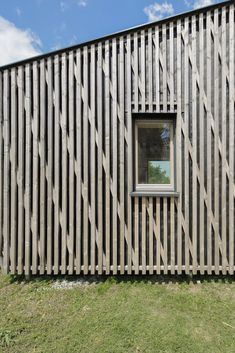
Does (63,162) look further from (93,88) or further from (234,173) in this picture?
(234,173)

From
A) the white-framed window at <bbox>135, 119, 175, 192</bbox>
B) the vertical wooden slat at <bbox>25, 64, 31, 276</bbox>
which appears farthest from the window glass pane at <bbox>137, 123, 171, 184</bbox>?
the vertical wooden slat at <bbox>25, 64, 31, 276</bbox>

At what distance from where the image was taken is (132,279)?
9.96 feet

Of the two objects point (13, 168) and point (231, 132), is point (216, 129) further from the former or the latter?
point (13, 168)

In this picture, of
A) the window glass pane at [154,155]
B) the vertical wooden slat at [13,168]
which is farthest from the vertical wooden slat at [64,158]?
the window glass pane at [154,155]

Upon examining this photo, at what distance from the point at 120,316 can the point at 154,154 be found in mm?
2352

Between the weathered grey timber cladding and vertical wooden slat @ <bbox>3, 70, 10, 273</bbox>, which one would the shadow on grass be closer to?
the weathered grey timber cladding

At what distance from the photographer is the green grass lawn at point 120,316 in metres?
1.95

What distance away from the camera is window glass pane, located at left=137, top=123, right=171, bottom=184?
3.20m

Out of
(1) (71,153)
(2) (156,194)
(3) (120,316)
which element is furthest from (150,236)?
(1) (71,153)

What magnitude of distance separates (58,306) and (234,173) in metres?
3.28

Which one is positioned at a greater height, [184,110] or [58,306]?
[184,110]

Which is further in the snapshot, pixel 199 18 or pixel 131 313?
pixel 199 18

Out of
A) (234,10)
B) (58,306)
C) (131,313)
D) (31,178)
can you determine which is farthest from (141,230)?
(234,10)

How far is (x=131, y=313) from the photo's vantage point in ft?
7.73
